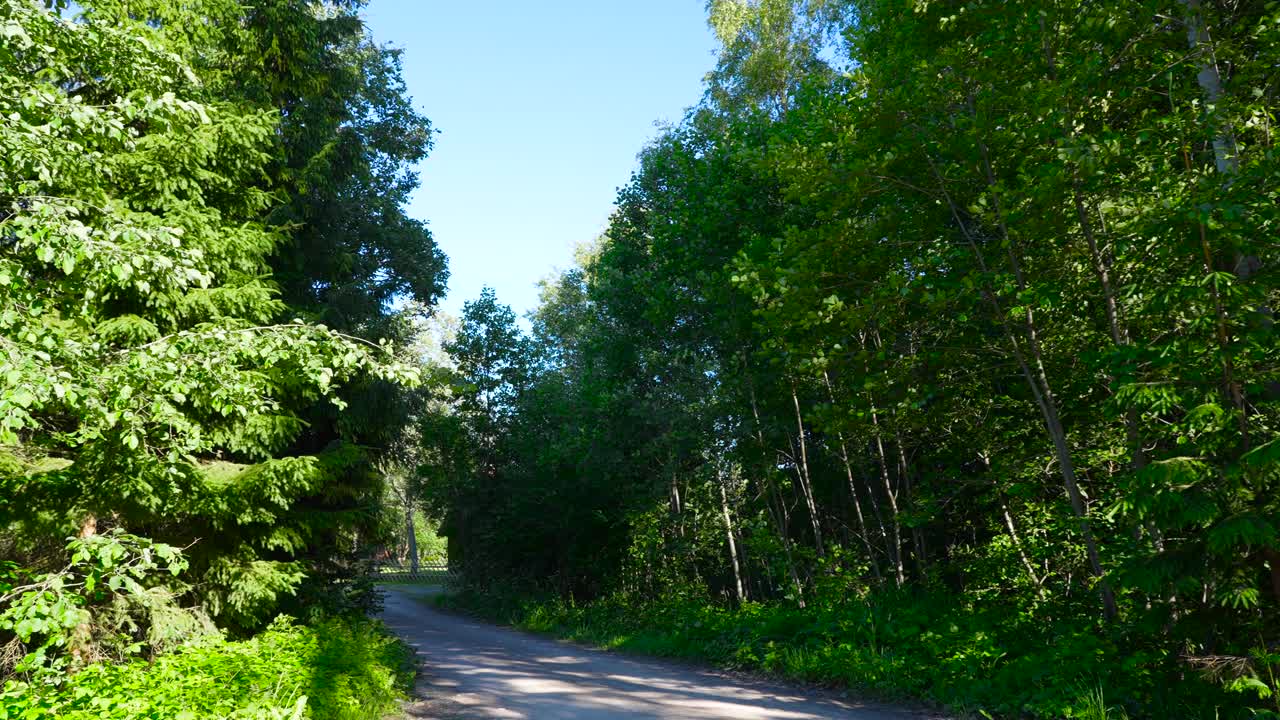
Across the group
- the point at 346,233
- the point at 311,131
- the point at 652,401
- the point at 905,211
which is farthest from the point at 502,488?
the point at 905,211

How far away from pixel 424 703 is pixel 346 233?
8735mm

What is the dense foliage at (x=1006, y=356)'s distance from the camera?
584cm

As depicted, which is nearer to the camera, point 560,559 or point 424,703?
point 424,703

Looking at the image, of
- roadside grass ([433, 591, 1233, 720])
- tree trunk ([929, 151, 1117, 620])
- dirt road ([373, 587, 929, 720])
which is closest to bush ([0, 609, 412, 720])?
dirt road ([373, 587, 929, 720])

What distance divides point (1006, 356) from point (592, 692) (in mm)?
6955

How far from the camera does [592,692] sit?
10.3m

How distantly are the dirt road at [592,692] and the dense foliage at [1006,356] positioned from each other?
93 centimetres

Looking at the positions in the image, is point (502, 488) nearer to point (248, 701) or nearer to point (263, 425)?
point (263, 425)

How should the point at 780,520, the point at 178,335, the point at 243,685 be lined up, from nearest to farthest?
1. the point at 178,335
2. the point at 243,685
3. the point at 780,520

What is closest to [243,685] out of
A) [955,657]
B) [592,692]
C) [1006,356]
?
[592,692]

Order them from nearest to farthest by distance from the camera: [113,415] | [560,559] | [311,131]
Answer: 1. [113,415]
2. [311,131]
3. [560,559]

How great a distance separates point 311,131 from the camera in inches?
512

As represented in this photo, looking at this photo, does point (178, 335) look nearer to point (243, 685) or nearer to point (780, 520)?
point (243, 685)

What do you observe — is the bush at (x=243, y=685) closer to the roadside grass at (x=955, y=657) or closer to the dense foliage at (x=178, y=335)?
the dense foliage at (x=178, y=335)
